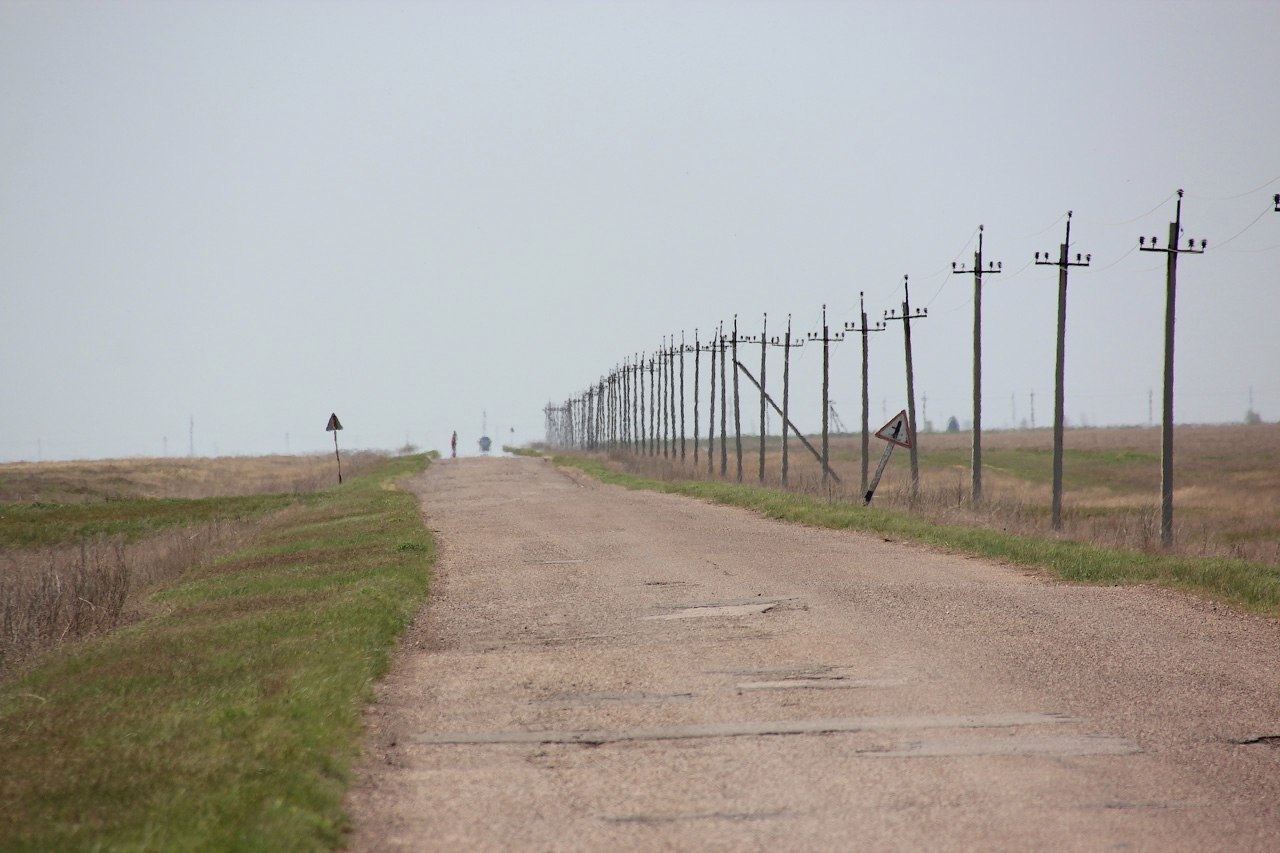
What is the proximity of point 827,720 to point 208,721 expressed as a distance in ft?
13.3

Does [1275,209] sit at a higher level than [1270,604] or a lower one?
higher

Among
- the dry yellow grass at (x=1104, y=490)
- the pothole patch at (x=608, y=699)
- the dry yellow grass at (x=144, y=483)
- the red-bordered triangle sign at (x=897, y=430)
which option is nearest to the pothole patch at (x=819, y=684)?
the pothole patch at (x=608, y=699)

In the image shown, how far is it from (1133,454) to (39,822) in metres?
85.8

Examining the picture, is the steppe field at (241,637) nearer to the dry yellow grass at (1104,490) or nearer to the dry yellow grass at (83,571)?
the dry yellow grass at (83,571)

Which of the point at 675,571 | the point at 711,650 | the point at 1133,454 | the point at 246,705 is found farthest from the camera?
the point at 1133,454

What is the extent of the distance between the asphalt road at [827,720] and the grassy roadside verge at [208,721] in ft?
1.25

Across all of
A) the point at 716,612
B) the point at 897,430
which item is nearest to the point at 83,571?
the point at 716,612

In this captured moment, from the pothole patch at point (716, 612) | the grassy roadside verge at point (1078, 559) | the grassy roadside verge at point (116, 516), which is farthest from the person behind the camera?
the grassy roadside verge at point (116, 516)

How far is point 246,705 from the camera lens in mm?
8984

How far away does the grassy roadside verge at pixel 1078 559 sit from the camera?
1441 cm

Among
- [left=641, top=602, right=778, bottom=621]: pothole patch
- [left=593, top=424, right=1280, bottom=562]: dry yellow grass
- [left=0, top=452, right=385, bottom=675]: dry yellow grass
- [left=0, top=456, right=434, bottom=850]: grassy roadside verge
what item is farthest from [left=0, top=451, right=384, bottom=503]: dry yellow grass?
[left=641, top=602, right=778, bottom=621]: pothole patch

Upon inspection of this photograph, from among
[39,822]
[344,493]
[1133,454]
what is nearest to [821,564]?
[39,822]

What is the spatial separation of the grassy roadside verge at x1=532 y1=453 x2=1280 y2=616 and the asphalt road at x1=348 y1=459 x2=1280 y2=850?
0.68 m

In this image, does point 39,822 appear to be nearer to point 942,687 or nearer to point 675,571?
point 942,687
